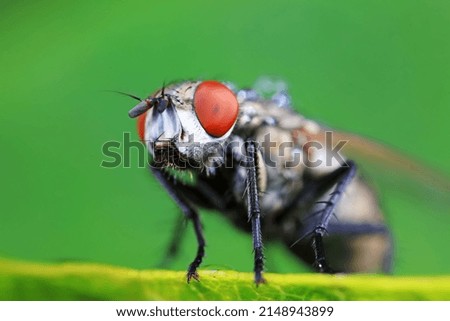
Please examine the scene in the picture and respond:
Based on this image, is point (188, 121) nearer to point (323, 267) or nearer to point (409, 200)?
point (323, 267)

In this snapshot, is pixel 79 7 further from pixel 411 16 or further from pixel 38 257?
pixel 411 16

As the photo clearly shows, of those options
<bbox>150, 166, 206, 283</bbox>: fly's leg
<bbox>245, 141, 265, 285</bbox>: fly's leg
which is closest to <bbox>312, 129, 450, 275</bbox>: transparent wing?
<bbox>245, 141, 265, 285</bbox>: fly's leg

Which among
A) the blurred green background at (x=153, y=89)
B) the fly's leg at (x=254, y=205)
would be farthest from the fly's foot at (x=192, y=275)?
the blurred green background at (x=153, y=89)

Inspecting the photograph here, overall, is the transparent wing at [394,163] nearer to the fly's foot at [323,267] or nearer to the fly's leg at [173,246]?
the fly's foot at [323,267]

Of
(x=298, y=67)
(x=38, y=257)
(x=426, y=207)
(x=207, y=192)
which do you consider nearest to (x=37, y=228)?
(x=38, y=257)

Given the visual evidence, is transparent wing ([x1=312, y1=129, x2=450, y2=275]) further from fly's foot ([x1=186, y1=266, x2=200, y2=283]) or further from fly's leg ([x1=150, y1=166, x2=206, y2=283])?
fly's foot ([x1=186, y1=266, x2=200, y2=283])
